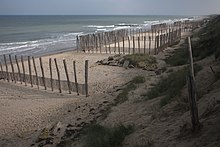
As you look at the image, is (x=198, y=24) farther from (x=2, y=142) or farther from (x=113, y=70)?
(x=2, y=142)

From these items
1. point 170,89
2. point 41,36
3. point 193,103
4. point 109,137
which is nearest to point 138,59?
point 170,89

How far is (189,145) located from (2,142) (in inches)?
285

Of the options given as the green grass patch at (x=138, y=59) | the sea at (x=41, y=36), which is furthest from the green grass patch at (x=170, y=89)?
the sea at (x=41, y=36)

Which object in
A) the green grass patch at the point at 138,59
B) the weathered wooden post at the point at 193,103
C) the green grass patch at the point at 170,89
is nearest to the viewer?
the weathered wooden post at the point at 193,103

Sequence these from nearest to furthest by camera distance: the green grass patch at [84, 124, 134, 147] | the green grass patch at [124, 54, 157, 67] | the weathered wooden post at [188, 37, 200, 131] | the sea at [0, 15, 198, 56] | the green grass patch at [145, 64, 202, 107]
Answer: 1. the weathered wooden post at [188, 37, 200, 131]
2. the green grass patch at [84, 124, 134, 147]
3. the green grass patch at [145, 64, 202, 107]
4. the green grass patch at [124, 54, 157, 67]
5. the sea at [0, 15, 198, 56]

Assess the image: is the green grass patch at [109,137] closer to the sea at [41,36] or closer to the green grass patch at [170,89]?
the green grass patch at [170,89]

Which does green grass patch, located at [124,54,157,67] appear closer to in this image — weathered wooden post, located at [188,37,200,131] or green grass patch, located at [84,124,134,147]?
green grass patch, located at [84,124,134,147]

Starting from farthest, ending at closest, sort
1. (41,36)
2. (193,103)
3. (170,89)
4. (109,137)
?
(41,36)
(170,89)
(109,137)
(193,103)

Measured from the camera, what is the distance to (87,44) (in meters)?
31.7

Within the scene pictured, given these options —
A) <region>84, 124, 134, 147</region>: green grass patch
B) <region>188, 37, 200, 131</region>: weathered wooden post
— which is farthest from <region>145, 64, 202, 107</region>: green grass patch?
<region>188, 37, 200, 131</region>: weathered wooden post

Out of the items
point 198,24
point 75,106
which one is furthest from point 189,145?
point 198,24

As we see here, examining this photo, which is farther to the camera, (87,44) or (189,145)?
(87,44)

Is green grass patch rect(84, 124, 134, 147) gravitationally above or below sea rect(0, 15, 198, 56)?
above

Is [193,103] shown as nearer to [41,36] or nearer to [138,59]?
[138,59]
